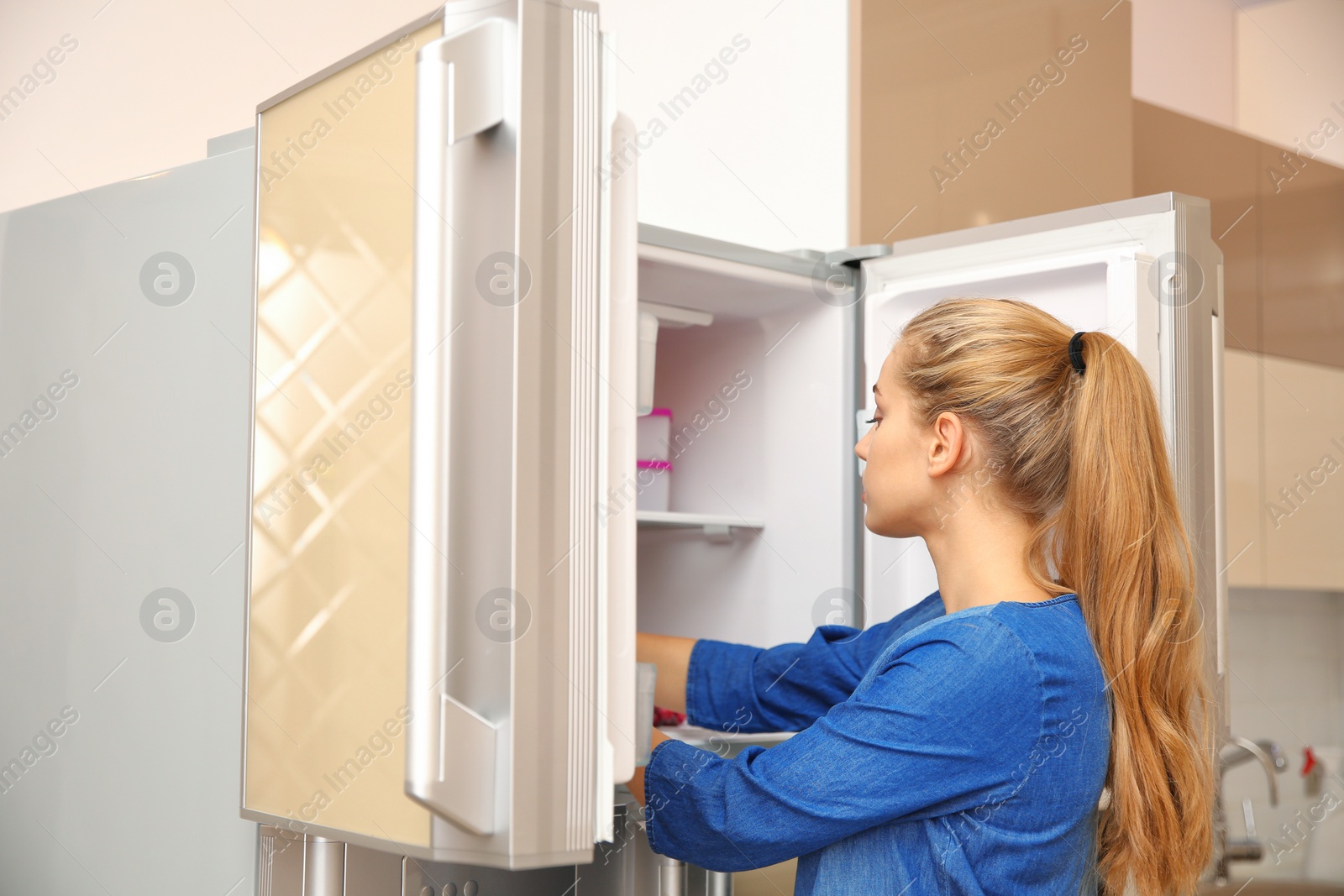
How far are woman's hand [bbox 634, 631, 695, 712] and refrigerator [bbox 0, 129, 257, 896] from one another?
480mm

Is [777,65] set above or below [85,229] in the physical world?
above

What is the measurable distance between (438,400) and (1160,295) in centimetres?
77

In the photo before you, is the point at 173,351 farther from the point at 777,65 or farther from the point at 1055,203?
the point at 1055,203

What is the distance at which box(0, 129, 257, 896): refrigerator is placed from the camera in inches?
42.5

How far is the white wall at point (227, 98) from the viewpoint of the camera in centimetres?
169

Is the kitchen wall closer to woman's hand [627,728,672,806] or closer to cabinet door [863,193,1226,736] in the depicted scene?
cabinet door [863,193,1226,736]

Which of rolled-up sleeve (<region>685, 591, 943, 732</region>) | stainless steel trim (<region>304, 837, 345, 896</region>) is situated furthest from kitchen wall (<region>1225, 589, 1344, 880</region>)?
stainless steel trim (<region>304, 837, 345, 896</region>)

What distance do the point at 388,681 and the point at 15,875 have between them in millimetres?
762

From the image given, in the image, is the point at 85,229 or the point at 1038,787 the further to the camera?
the point at 85,229

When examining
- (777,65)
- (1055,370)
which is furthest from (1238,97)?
(1055,370)

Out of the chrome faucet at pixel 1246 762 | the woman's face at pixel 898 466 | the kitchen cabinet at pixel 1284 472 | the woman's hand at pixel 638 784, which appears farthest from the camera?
the kitchen cabinet at pixel 1284 472

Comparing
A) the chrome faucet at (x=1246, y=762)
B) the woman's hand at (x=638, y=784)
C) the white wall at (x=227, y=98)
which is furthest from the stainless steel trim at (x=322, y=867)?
the chrome faucet at (x=1246, y=762)

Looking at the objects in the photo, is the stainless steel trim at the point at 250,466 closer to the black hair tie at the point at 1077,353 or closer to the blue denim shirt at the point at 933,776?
the blue denim shirt at the point at 933,776

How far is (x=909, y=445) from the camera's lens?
3.53 ft
